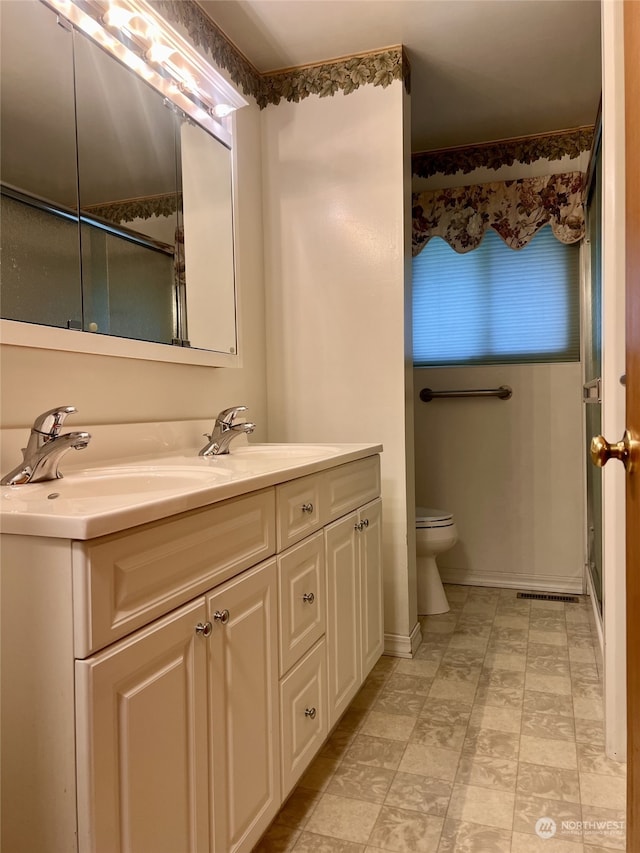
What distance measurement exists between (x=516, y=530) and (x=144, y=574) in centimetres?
266

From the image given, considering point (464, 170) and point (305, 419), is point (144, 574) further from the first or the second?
point (464, 170)

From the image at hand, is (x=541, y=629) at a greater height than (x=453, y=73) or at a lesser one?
lesser

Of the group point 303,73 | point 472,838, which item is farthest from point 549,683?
point 303,73

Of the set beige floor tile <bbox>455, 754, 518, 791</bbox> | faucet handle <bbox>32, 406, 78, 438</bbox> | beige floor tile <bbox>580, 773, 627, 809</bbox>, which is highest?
faucet handle <bbox>32, 406, 78, 438</bbox>

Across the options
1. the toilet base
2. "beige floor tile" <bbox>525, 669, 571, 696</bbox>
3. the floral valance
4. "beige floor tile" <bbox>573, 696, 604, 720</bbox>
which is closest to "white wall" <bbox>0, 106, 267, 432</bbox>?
the toilet base

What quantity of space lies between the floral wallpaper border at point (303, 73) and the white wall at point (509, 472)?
1.50 meters

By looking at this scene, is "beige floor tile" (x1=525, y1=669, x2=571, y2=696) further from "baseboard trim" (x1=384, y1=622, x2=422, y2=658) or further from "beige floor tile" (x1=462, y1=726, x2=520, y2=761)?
"baseboard trim" (x1=384, y1=622, x2=422, y2=658)

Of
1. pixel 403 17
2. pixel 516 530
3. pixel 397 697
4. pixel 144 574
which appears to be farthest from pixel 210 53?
pixel 516 530

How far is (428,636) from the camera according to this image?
8.29ft

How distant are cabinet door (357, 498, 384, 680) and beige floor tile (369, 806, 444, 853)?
452 mm

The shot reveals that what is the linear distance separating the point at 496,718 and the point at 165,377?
1495mm

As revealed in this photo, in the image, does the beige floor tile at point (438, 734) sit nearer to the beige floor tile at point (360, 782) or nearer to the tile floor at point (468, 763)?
the tile floor at point (468, 763)

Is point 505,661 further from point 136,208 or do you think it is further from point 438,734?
point 136,208

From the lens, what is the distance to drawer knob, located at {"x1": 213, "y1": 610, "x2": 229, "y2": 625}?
105 cm
